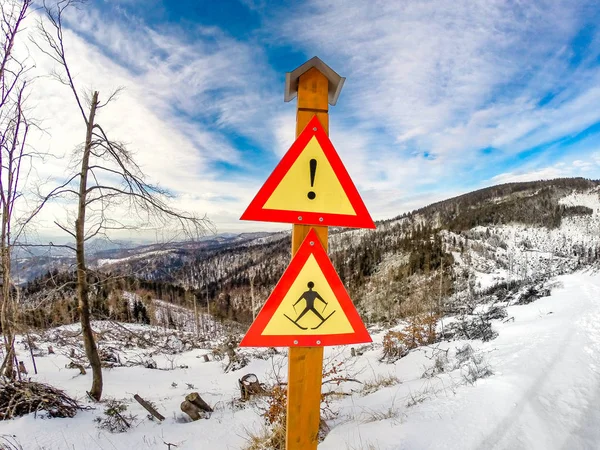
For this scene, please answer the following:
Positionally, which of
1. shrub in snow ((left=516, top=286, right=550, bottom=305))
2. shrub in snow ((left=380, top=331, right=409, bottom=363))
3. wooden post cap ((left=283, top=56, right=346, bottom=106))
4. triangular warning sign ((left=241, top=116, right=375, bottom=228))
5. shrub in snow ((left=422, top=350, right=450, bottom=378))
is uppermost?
wooden post cap ((left=283, top=56, right=346, bottom=106))

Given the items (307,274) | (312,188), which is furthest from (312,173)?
(307,274)

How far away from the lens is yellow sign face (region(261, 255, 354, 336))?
5.21ft

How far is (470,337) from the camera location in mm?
7289

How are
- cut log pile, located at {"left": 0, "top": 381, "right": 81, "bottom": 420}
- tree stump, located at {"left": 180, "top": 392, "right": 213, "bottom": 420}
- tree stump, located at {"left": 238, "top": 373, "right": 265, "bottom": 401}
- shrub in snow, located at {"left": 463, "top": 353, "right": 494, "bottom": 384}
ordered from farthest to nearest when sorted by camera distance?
tree stump, located at {"left": 238, "top": 373, "right": 265, "bottom": 401}
tree stump, located at {"left": 180, "top": 392, "right": 213, "bottom": 420}
cut log pile, located at {"left": 0, "top": 381, "right": 81, "bottom": 420}
shrub in snow, located at {"left": 463, "top": 353, "right": 494, "bottom": 384}

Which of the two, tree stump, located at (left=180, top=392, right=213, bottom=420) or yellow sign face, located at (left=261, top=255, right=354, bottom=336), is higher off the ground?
yellow sign face, located at (left=261, top=255, right=354, bottom=336)

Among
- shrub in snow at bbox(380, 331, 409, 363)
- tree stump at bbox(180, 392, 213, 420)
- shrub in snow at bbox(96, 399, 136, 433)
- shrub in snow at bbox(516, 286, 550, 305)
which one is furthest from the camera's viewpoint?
shrub in snow at bbox(516, 286, 550, 305)

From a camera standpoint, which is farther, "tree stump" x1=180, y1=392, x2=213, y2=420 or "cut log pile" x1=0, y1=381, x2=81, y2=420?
"tree stump" x1=180, y1=392, x2=213, y2=420

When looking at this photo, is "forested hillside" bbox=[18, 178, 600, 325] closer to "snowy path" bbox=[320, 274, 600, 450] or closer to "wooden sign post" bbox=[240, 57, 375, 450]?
"snowy path" bbox=[320, 274, 600, 450]

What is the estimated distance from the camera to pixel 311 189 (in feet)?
5.46

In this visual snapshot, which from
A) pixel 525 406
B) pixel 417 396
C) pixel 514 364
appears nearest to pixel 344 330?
pixel 525 406

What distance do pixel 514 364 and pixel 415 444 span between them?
8.33ft

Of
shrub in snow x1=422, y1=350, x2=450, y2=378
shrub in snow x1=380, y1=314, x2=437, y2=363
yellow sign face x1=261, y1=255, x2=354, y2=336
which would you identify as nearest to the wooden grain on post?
yellow sign face x1=261, y1=255, x2=354, y2=336

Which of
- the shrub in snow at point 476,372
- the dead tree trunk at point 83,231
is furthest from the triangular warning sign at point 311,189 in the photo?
the dead tree trunk at point 83,231

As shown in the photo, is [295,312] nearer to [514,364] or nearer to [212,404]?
[514,364]
